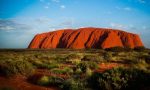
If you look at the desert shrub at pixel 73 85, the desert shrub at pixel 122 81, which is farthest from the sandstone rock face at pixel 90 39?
the desert shrub at pixel 73 85

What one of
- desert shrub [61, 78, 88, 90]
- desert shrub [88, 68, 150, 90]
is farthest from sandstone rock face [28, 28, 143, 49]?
desert shrub [61, 78, 88, 90]

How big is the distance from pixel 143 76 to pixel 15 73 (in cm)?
694

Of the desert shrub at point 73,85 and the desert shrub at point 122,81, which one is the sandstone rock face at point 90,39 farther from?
the desert shrub at point 73,85

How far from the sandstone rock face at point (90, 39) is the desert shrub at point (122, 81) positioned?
236 ft

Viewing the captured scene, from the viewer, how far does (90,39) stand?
89250mm

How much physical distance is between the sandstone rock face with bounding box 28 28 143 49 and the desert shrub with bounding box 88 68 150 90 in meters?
71.8

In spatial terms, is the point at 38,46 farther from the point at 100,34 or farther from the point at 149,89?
the point at 149,89

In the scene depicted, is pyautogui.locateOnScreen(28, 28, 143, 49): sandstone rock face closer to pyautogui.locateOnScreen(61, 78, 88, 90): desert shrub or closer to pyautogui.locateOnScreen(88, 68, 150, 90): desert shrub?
pyautogui.locateOnScreen(88, 68, 150, 90): desert shrub

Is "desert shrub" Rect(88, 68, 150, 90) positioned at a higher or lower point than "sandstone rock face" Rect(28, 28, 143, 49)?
lower

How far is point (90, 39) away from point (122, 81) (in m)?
81.8

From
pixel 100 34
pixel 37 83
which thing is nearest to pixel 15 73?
pixel 37 83

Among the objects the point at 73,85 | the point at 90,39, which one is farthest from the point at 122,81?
the point at 90,39

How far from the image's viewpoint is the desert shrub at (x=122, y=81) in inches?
296

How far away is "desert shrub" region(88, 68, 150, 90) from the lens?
24.7 ft
